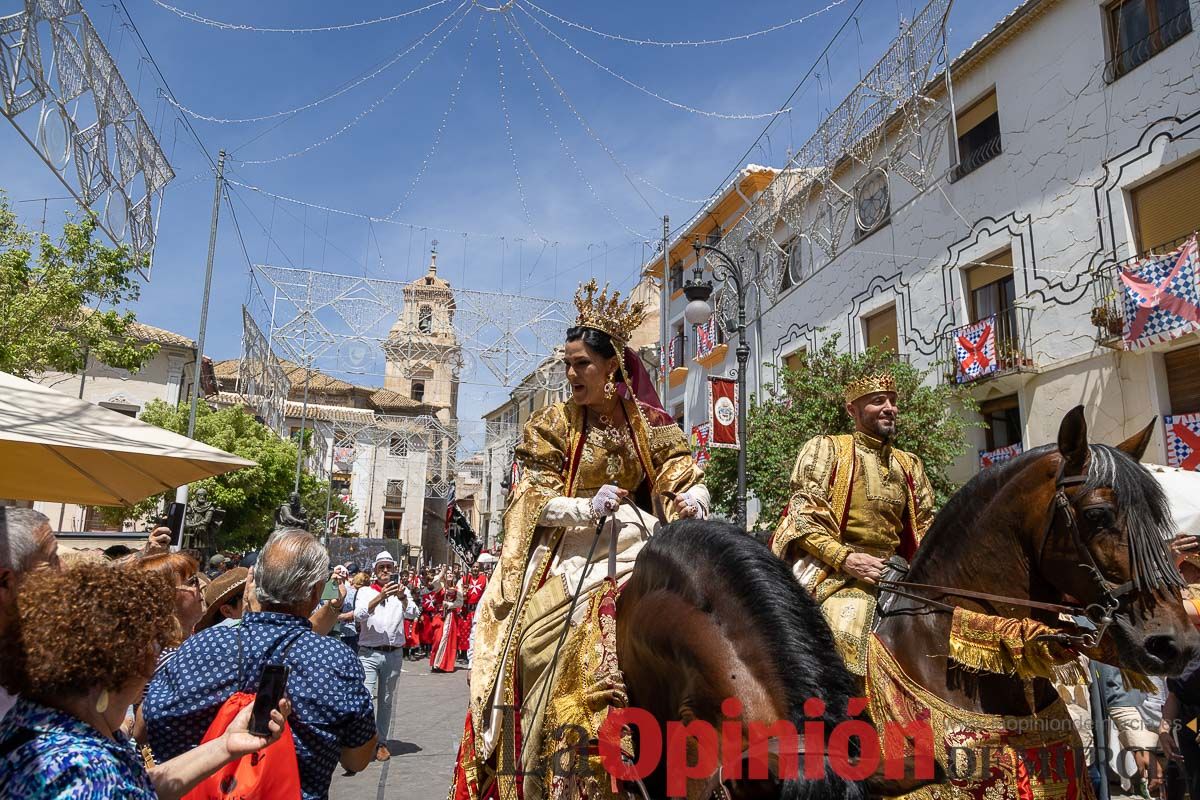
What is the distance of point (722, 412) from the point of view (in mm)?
12922

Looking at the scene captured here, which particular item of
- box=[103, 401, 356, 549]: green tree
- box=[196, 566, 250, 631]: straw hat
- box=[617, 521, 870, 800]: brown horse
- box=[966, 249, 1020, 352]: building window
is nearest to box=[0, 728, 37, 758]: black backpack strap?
box=[617, 521, 870, 800]: brown horse

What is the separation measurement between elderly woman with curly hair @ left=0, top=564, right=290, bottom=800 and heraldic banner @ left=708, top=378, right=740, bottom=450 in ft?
36.3

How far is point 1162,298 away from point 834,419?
5770 mm

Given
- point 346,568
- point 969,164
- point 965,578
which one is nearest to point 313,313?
point 346,568

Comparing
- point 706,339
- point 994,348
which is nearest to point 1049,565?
point 994,348

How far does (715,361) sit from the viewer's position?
86.7ft

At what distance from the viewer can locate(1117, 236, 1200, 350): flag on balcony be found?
11.2 m

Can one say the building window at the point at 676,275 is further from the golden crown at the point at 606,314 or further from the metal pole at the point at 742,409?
the golden crown at the point at 606,314

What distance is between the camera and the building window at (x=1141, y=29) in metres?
12.0

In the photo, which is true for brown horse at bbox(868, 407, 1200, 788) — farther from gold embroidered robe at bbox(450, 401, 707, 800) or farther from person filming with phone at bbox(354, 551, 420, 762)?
person filming with phone at bbox(354, 551, 420, 762)

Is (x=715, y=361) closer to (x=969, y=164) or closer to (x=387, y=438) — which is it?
(x=969, y=164)

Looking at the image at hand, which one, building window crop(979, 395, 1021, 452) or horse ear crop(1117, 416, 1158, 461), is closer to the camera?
horse ear crop(1117, 416, 1158, 461)

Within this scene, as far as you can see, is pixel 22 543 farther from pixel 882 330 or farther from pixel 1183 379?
pixel 882 330

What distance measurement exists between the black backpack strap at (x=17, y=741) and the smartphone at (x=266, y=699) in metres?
0.52
